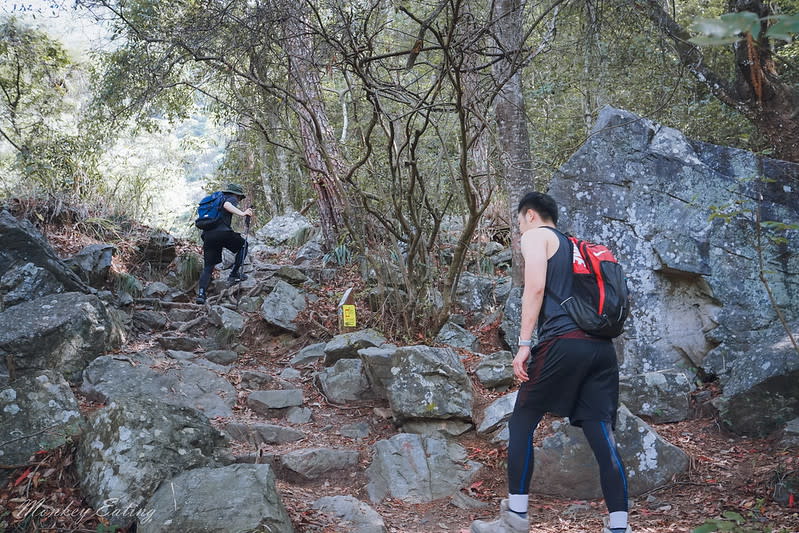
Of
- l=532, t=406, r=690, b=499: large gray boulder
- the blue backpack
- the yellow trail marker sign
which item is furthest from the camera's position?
the blue backpack

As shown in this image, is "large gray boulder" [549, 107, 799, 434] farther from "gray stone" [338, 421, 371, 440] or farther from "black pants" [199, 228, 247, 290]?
"black pants" [199, 228, 247, 290]

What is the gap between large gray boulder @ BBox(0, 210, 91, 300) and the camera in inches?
253

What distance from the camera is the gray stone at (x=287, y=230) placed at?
1095cm

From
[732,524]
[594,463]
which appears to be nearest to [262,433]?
[594,463]

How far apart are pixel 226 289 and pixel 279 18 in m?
3.98

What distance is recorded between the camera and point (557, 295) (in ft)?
10.4

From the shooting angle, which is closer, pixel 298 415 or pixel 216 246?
→ pixel 298 415

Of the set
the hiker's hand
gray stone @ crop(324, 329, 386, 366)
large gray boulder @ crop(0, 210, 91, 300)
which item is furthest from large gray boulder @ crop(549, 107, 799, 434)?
large gray boulder @ crop(0, 210, 91, 300)

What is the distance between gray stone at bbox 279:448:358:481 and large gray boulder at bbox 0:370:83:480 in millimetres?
1414

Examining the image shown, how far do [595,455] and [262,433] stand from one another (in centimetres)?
286

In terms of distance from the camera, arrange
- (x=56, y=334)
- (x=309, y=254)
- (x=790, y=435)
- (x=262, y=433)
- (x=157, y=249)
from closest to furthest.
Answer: (x=790, y=435), (x=262, y=433), (x=56, y=334), (x=157, y=249), (x=309, y=254)

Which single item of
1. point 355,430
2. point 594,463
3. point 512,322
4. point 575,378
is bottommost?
point 355,430

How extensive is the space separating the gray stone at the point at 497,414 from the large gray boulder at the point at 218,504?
6.91ft

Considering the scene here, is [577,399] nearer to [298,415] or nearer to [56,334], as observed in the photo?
[298,415]
